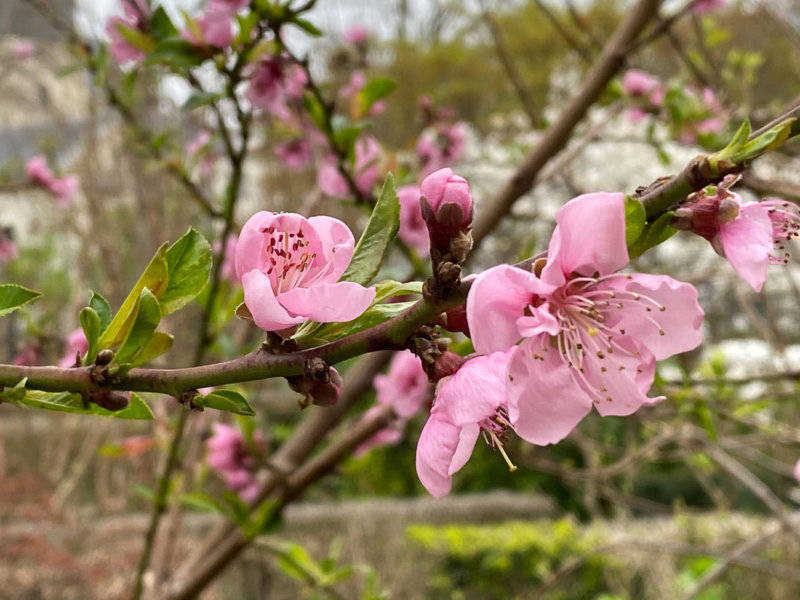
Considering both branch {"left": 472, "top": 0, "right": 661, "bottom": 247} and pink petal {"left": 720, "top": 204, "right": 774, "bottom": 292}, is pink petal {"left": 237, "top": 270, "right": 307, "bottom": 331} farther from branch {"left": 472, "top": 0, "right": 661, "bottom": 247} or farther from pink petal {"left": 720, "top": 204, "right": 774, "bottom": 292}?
Result: branch {"left": 472, "top": 0, "right": 661, "bottom": 247}

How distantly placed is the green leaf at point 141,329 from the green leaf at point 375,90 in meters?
0.65

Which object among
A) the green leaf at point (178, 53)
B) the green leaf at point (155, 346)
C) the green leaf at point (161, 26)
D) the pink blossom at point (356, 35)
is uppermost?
the pink blossom at point (356, 35)

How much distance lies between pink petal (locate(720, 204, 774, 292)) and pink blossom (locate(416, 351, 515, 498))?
0.11 m

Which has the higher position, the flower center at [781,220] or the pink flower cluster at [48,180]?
the pink flower cluster at [48,180]

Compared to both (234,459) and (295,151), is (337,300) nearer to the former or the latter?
(234,459)

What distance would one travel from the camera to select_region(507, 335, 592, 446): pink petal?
1.10 feet

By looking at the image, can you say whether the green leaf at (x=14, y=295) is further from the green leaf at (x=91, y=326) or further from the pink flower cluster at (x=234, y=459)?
the pink flower cluster at (x=234, y=459)

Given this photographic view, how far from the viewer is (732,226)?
1.11ft

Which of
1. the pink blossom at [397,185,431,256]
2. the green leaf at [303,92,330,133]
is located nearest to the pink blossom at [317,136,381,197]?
the pink blossom at [397,185,431,256]

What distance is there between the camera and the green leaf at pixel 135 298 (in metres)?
0.36

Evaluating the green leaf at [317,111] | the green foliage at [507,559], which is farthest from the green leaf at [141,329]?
the green foliage at [507,559]

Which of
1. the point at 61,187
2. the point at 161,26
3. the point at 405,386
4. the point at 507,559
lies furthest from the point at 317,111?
the point at 507,559

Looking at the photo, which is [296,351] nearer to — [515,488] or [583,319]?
[583,319]

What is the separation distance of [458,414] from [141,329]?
161 mm
